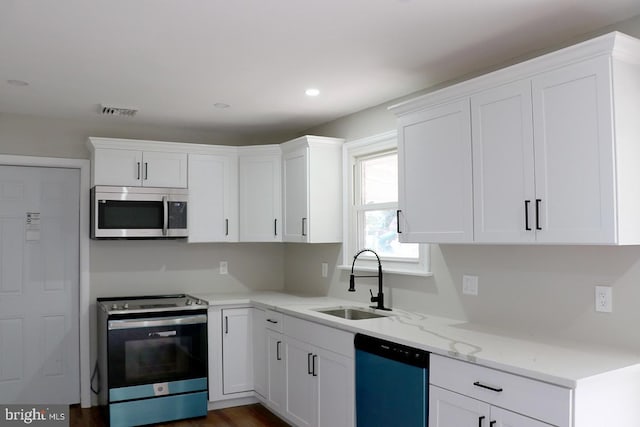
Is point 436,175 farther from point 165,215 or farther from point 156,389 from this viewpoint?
point 156,389

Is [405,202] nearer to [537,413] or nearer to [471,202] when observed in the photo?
[471,202]

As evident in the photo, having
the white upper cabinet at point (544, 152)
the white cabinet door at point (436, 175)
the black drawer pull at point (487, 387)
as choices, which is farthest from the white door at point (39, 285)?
the black drawer pull at point (487, 387)

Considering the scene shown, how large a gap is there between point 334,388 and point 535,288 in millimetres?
1301

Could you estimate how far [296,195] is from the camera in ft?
14.6

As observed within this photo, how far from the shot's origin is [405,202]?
3217 mm

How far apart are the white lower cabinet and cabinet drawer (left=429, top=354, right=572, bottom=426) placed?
0.02 metres

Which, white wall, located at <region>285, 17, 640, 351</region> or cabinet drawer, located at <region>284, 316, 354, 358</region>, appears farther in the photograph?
cabinet drawer, located at <region>284, 316, 354, 358</region>

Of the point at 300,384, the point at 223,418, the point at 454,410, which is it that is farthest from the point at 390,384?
the point at 223,418

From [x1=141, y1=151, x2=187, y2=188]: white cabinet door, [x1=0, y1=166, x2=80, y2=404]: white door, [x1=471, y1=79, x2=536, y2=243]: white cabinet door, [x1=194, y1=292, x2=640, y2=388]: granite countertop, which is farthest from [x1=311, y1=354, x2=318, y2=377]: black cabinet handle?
[x1=0, y1=166, x2=80, y2=404]: white door

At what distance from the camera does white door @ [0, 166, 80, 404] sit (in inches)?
169

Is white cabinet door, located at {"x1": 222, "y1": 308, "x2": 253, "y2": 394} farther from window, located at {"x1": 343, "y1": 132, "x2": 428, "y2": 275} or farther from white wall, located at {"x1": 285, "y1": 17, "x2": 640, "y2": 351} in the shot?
white wall, located at {"x1": 285, "y1": 17, "x2": 640, "y2": 351}

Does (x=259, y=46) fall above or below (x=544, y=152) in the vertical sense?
above

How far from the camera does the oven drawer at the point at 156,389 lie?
3863 mm

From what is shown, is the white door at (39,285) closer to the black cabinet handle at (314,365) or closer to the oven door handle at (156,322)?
the oven door handle at (156,322)
